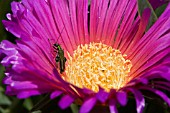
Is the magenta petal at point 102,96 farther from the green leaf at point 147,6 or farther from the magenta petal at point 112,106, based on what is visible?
the green leaf at point 147,6

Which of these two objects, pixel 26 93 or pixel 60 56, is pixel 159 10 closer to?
pixel 60 56

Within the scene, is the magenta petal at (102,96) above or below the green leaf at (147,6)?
below

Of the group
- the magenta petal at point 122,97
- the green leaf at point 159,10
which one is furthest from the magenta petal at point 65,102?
the green leaf at point 159,10

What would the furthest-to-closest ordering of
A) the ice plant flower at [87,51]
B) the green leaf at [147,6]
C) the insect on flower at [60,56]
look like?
the insect on flower at [60,56] → the green leaf at [147,6] → the ice plant flower at [87,51]

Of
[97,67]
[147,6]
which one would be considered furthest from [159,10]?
[97,67]

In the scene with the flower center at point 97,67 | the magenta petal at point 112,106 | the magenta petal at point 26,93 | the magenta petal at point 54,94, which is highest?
the flower center at point 97,67

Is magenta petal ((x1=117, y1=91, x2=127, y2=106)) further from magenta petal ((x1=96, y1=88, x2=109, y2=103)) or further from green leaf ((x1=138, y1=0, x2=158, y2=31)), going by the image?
green leaf ((x1=138, y1=0, x2=158, y2=31))
